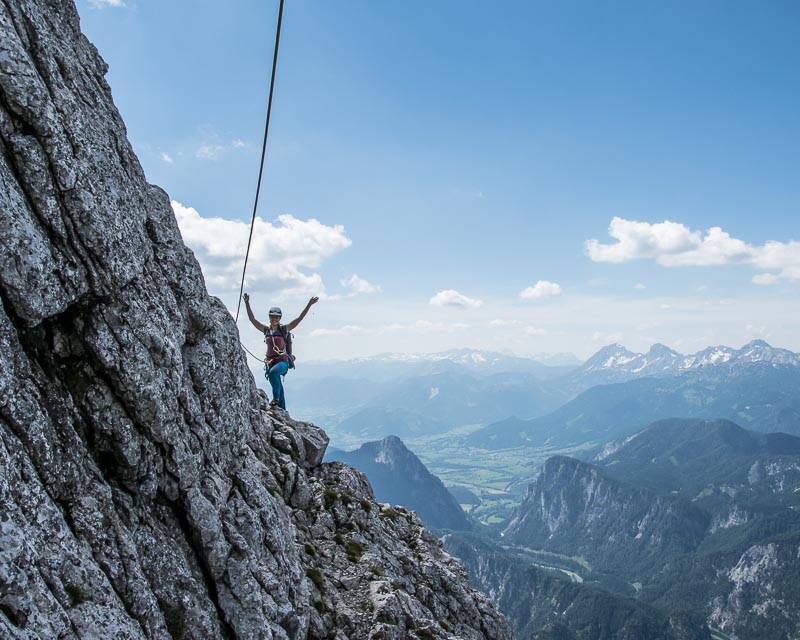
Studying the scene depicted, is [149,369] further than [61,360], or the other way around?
[149,369]

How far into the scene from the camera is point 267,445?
2605cm

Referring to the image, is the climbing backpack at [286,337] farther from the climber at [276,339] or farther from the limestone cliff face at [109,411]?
the limestone cliff face at [109,411]

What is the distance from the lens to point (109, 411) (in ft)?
42.7

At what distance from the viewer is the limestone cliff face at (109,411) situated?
Answer: 10.1 m

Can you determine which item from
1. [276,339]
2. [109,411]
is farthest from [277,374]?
[109,411]

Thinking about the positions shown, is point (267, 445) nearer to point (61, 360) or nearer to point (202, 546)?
point (202, 546)

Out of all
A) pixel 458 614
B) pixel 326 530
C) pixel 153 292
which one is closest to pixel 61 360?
pixel 153 292

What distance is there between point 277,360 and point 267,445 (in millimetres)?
4813

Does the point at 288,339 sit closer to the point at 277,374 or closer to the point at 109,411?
the point at 277,374

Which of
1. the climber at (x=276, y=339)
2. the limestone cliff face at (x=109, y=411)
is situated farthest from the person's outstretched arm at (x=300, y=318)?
the limestone cliff face at (x=109, y=411)

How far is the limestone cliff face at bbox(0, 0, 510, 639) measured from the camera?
10148 millimetres

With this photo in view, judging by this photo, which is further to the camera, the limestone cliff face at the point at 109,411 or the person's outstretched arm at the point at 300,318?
the person's outstretched arm at the point at 300,318

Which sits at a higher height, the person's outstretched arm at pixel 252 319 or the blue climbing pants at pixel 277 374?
the person's outstretched arm at pixel 252 319

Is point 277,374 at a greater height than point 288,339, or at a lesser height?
lesser
